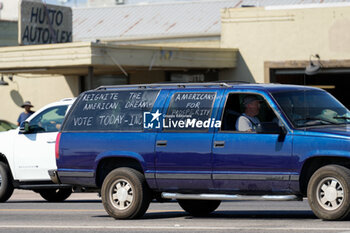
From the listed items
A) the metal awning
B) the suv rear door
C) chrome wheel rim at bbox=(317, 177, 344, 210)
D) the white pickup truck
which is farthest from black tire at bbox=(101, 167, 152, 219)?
the metal awning

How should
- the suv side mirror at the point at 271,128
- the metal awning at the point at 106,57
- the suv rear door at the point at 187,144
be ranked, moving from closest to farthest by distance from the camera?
the suv side mirror at the point at 271,128
the suv rear door at the point at 187,144
the metal awning at the point at 106,57

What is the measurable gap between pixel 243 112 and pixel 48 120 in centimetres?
586

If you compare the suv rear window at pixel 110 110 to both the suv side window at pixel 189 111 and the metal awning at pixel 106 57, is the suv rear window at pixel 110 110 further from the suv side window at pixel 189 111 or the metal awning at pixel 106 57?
the metal awning at pixel 106 57

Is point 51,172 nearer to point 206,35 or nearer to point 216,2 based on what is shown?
point 206,35

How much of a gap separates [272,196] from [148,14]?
2605 centimetres

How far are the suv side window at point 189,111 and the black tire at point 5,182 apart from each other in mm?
5783

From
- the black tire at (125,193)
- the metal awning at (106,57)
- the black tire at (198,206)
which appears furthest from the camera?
the metal awning at (106,57)

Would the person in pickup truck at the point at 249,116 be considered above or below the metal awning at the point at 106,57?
below

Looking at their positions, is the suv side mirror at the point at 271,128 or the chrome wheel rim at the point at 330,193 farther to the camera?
the suv side mirror at the point at 271,128

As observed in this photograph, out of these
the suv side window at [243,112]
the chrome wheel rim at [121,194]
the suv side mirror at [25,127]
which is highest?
the suv side window at [243,112]

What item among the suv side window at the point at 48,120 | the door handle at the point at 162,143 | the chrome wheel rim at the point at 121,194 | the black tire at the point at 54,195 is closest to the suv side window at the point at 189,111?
the door handle at the point at 162,143

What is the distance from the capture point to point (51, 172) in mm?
13023

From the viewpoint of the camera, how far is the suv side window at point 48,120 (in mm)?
16562

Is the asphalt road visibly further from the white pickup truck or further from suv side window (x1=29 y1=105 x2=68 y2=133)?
suv side window (x1=29 y1=105 x2=68 y2=133)
